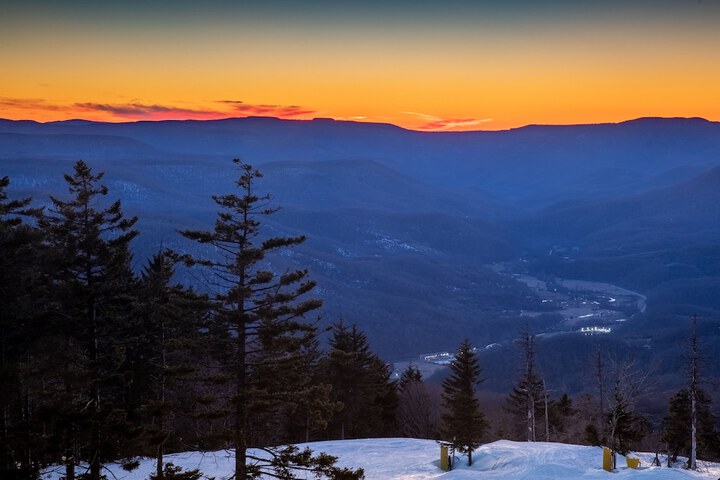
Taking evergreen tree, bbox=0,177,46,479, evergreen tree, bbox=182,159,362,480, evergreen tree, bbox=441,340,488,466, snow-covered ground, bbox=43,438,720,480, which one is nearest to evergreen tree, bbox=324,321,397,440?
snow-covered ground, bbox=43,438,720,480

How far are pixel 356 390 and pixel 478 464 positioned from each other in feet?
42.8

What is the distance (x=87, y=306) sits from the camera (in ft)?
60.8

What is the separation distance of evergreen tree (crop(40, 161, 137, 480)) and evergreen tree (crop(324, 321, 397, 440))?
23.6m

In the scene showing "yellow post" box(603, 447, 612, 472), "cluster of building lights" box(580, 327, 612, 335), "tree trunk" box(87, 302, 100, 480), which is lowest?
"cluster of building lights" box(580, 327, 612, 335)

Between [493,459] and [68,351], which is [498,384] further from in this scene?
[68,351]

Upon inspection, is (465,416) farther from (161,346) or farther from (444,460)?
(161,346)

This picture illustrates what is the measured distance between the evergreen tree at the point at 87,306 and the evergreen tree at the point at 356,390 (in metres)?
23.6

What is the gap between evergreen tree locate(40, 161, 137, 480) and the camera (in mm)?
17734

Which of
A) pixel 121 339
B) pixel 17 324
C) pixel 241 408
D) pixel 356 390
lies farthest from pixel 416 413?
pixel 241 408

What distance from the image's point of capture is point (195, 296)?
1600 centimetres

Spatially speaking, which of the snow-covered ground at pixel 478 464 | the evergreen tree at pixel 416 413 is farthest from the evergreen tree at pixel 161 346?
the evergreen tree at pixel 416 413

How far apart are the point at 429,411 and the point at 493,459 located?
2170cm

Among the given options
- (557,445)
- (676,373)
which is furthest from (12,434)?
(676,373)

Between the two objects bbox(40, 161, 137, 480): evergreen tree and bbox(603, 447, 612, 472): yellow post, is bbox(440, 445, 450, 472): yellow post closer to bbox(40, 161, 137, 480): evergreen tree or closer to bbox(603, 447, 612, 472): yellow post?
bbox(603, 447, 612, 472): yellow post
